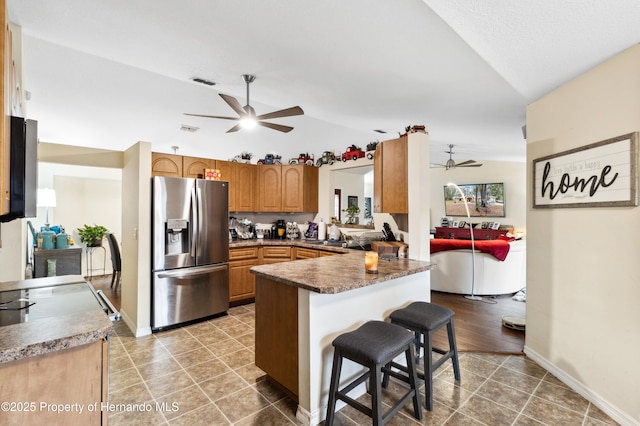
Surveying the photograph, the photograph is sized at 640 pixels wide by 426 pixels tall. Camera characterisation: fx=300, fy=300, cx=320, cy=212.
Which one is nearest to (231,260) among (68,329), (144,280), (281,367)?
→ (144,280)

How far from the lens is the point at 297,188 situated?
5039mm

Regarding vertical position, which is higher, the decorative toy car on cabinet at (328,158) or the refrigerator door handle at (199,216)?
the decorative toy car on cabinet at (328,158)

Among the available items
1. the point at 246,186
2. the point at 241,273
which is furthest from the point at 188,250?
the point at 246,186

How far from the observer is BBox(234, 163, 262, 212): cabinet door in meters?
4.86

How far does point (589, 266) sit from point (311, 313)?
204 centimetres

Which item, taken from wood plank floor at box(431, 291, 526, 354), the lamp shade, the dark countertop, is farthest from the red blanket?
the lamp shade

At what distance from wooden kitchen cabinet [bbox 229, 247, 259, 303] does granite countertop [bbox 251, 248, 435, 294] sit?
1963 millimetres

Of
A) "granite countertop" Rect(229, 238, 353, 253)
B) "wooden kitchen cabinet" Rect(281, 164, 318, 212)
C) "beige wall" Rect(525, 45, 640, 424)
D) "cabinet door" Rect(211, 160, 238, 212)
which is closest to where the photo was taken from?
"beige wall" Rect(525, 45, 640, 424)

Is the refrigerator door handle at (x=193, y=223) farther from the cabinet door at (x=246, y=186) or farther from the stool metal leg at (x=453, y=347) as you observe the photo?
the stool metal leg at (x=453, y=347)

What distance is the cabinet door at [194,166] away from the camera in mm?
4262

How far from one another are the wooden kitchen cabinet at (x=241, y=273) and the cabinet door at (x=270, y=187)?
2.85ft

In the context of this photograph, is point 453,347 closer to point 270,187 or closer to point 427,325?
point 427,325

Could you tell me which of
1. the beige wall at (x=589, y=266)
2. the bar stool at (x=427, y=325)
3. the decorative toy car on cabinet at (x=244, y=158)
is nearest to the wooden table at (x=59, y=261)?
the decorative toy car on cabinet at (x=244, y=158)

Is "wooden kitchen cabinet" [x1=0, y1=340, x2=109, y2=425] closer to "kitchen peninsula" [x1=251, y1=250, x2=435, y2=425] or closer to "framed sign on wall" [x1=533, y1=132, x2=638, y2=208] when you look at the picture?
"kitchen peninsula" [x1=251, y1=250, x2=435, y2=425]
